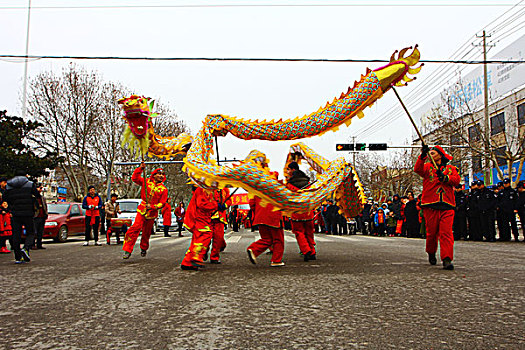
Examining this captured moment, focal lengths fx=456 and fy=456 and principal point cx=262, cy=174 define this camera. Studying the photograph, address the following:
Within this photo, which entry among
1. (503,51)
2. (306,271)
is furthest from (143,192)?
(503,51)

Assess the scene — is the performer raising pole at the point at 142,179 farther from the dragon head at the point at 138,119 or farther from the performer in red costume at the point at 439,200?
the performer in red costume at the point at 439,200

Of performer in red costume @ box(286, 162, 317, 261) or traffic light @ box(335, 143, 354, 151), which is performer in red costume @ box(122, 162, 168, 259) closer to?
performer in red costume @ box(286, 162, 317, 261)

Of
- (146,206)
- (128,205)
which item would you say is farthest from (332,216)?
(146,206)

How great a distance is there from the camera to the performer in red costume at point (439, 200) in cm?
698

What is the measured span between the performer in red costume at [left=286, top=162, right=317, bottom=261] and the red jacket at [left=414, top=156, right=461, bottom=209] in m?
1.92

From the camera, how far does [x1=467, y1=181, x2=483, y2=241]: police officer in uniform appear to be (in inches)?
592

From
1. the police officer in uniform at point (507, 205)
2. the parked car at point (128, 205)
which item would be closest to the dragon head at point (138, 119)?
the police officer in uniform at point (507, 205)

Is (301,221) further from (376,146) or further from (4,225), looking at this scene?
(376,146)

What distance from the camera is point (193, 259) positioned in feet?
23.6

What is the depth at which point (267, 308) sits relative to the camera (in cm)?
435

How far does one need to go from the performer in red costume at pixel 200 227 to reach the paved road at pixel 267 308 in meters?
0.23

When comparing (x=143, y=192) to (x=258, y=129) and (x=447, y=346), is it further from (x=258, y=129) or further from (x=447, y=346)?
(x=447, y=346)

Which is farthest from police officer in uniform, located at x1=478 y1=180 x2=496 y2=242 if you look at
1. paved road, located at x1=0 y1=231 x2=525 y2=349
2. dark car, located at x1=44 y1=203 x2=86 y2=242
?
dark car, located at x1=44 y1=203 x2=86 y2=242

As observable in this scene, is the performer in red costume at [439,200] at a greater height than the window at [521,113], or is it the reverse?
the window at [521,113]
